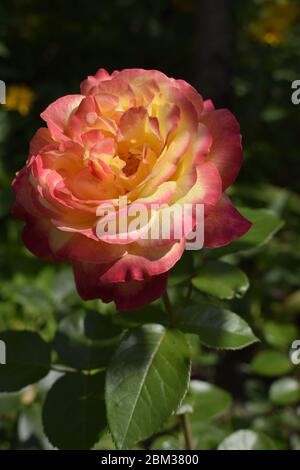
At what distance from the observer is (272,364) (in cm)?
115

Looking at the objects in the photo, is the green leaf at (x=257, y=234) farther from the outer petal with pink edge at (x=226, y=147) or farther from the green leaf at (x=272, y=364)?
the green leaf at (x=272, y=364)

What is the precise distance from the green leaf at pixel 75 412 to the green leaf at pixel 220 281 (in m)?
0.15

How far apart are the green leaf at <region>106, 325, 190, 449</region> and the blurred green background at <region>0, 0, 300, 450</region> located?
30.7 inches

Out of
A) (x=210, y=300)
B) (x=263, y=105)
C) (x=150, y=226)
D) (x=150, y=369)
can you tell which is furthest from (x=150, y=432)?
(x=263, y=105)

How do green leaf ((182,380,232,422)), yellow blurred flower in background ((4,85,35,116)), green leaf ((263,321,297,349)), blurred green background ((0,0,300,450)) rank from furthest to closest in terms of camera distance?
1. yellow blurred flower in background ((4,85,35,116))
2. blurred green background ((0,0,300,450))
3. green leaf ((263,321,297,349))
4. green leaf ((182,380,232,422))

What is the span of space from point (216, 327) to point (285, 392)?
0.53 meters

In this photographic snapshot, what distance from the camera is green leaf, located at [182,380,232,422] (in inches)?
36.1

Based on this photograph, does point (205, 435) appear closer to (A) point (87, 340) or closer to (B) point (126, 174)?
(A) point (87, 340)

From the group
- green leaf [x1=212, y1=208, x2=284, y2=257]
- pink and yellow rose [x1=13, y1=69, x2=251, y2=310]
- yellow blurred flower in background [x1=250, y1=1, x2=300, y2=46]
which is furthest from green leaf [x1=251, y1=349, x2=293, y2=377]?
yellow blurred flower in background [x1=250, y1=1, x2=300, y2=46]

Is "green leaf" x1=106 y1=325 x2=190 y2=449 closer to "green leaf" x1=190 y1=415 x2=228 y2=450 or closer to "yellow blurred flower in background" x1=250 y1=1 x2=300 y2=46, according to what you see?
"green leaf" x1=190 y1=415 x2=228 y2=450

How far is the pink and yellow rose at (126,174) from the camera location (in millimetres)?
556

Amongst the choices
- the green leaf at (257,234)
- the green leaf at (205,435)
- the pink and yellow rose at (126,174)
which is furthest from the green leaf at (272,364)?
the pink and yellow rose at (126,174)

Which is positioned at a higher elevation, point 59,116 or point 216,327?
point 59,116

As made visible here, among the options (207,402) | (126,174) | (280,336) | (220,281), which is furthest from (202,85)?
(126,174)
